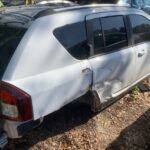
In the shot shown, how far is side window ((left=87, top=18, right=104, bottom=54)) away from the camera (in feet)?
13.9

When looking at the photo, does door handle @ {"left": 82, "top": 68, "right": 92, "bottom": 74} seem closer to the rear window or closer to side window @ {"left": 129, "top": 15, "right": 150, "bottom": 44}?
the rear window

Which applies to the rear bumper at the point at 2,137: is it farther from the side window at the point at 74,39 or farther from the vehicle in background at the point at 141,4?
the vehicle in background at the point at 141,4

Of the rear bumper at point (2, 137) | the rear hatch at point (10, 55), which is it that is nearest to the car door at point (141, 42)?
the rear hatch at point (10, 55)

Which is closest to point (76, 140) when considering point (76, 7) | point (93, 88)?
point (93, 88)

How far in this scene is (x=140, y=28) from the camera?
5.45 m

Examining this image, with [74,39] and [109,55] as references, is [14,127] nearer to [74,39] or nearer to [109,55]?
[74,39]

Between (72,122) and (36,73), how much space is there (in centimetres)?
156

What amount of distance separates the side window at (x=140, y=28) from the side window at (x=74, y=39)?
1399 mm

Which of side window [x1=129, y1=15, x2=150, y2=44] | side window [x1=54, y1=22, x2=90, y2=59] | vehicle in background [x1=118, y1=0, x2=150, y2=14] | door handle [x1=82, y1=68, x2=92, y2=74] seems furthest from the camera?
vehicle in background [x1=118, y1=0, x2=150, y2=14]

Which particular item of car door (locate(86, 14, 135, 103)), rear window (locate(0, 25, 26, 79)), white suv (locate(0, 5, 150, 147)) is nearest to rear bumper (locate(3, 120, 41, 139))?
white suv (locate(0, 5, 150, 147))

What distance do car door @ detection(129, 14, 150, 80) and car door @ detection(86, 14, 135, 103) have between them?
→ 0.24 meters

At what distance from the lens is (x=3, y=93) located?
3221mm

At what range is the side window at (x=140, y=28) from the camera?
527cm

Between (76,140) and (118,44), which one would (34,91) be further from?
(118,44)
